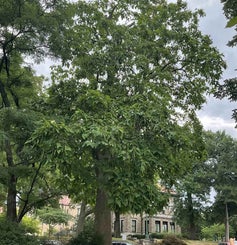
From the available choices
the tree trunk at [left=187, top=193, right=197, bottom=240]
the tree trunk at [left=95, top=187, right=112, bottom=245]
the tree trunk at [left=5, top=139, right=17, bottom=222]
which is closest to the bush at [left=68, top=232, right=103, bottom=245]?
the tree trunk at [left=95, top=187, right=112, bottom=245]

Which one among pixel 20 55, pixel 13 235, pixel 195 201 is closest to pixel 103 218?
pixel 13 235

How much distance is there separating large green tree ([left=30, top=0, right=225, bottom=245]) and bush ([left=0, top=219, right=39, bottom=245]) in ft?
8.32

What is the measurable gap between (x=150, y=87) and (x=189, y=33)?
4.21m

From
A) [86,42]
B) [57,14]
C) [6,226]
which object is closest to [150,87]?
[86,42]

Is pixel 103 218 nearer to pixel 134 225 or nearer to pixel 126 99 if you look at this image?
pixel 126 99

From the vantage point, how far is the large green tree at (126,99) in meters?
10.3

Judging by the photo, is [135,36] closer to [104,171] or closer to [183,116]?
[183,116]

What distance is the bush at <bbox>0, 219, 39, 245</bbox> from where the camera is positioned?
10.7 metres

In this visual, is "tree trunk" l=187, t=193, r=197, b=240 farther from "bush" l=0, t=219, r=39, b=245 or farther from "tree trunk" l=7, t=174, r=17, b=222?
"bush" l=0, t=219, r=39, b=245

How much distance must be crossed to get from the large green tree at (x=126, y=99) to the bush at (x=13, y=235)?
2536mm

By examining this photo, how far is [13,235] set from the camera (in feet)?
35.9

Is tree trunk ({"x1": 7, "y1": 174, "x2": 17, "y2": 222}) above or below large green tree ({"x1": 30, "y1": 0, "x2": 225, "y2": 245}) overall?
below

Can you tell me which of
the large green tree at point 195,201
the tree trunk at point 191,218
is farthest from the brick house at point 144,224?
the large green tree at point 195,201

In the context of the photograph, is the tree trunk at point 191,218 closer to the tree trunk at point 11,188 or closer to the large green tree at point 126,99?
the large green tree at point 126,99
